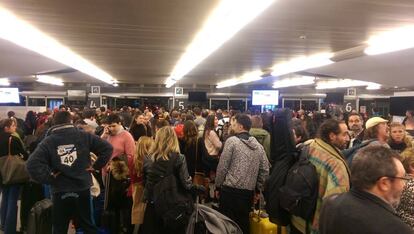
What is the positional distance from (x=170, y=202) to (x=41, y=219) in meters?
1.54

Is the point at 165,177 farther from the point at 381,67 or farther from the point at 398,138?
the point at 381,67

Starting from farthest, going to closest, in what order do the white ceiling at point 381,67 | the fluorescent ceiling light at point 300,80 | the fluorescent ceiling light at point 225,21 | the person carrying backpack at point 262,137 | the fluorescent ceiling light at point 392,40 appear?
the fluorescent ceiling light at point 300,80 → the white ceiling at point 381,67 → the fluorescent ceiling light at point 392,40 → the person carrying backpack at point 262,137 → the fluorescent ceiling light at point 225,21

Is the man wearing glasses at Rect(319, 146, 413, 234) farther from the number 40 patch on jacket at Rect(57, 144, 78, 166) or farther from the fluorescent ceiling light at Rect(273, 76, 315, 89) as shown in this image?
the fluorescent ceiling light at Rect(273, 76, 315, 89)

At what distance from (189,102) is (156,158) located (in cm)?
1800

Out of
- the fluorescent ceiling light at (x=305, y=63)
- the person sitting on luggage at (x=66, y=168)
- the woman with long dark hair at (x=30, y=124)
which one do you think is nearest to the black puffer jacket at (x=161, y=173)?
the person sitting on luggage at (x=66, y=168)

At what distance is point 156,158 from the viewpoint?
3.60m

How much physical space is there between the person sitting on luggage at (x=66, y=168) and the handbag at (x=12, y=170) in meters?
1.09

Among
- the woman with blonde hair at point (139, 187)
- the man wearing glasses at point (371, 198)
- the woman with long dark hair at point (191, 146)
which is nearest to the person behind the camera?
the man wearing glasses at point (371, 198)

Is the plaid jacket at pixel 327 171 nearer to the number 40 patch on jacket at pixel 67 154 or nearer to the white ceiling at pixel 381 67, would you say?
the number 40 patch on jacket at pixel 67 154

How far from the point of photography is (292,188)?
2875 mm

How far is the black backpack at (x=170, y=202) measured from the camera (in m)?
3.51

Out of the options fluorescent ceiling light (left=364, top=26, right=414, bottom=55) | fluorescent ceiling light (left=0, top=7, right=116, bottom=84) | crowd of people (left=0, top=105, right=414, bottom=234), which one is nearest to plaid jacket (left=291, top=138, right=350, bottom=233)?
crowd of people (left=0, top=105, right=414, bottom=234)

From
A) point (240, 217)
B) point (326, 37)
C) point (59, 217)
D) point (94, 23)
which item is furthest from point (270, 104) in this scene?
point (59, 217)

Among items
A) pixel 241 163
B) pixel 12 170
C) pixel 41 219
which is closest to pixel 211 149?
pixel 241 163
